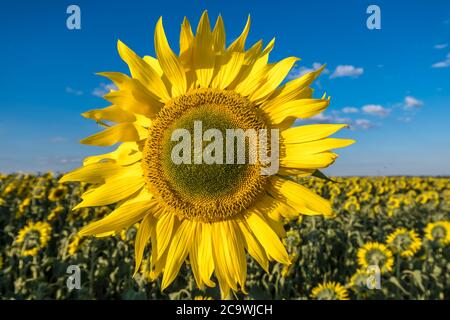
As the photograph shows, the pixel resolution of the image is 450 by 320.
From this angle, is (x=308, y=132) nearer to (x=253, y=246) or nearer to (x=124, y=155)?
(x=253, y=246)

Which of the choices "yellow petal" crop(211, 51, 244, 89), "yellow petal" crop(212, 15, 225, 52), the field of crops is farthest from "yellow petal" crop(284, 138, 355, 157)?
the field of crops

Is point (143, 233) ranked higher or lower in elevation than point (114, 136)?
lower

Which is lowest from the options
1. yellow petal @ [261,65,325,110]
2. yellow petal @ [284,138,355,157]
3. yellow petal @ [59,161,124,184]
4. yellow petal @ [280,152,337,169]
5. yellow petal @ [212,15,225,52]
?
yellow petal @ [59,161,124,184]

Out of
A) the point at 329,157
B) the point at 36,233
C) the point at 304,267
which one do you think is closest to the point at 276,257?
the point at 329,157

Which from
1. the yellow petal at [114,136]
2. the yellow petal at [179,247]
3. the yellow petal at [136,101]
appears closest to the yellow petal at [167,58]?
the yellow petal at [136,101]

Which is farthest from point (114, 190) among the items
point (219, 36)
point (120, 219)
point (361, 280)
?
point (361, 280)

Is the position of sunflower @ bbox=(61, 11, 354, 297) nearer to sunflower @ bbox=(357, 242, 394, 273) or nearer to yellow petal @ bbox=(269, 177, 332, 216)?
yellow petal @ bbox=(269, 177, 332, 216)

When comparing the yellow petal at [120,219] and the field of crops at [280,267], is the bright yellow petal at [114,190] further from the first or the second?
the field of crops at [280,267]
